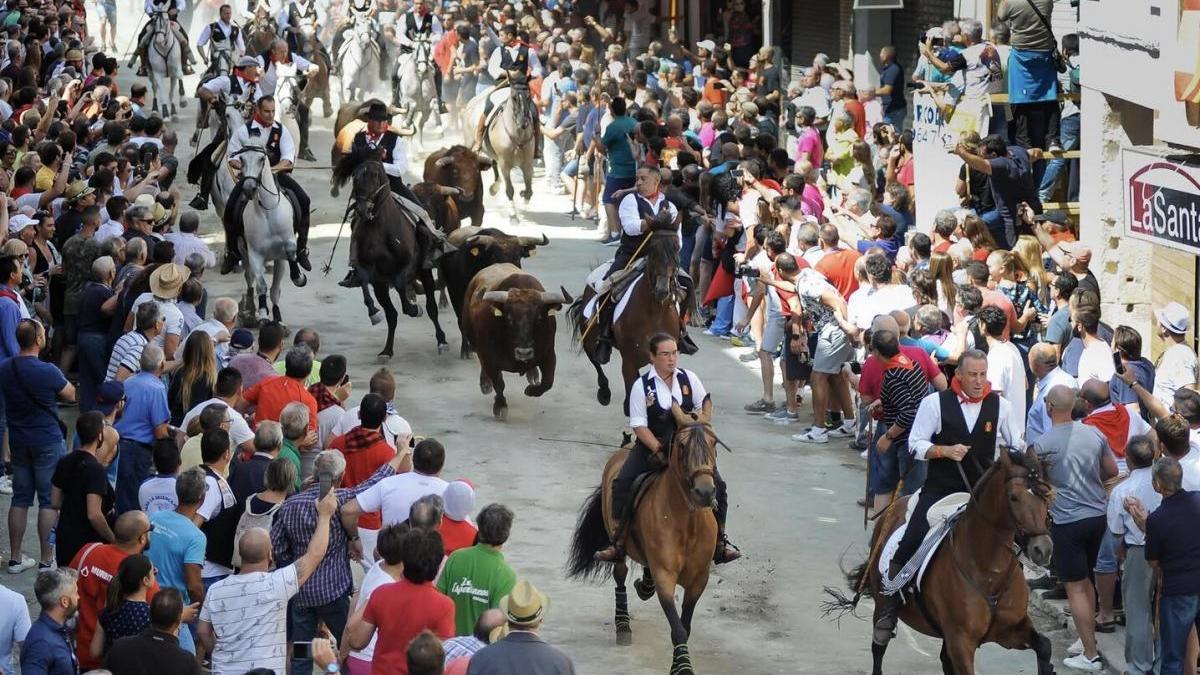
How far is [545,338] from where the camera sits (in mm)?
16922

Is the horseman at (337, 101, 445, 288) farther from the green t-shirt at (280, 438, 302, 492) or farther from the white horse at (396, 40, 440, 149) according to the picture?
the white horse at (396, 40, 440, 149)

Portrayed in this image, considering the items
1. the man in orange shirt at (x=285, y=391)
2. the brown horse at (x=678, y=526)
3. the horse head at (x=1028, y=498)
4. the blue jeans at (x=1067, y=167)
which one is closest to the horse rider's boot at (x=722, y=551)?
the brown horse at (x=678, y=526)

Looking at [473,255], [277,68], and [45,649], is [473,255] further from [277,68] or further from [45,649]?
[45,649]

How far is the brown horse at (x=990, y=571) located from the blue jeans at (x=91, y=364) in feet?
24.5

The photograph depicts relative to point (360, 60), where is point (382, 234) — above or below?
below

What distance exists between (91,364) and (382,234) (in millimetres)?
4664

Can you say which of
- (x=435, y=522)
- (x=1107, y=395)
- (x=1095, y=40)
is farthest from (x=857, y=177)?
Answer: (x=435, y=522)

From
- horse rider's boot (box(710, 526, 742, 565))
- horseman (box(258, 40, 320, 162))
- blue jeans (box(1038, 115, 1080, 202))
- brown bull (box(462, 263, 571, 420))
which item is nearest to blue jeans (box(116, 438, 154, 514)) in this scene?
horse rider's boot (box(710, 526, 742, 565))

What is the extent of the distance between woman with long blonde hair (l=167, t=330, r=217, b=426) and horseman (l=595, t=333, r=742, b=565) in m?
3.21

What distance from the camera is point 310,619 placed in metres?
9.73

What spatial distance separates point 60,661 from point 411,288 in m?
10.7

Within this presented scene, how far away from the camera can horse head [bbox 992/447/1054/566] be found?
30.7 ft

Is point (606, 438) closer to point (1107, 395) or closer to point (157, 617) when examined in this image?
point (1107, 395)

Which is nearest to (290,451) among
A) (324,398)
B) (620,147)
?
(324,398)
